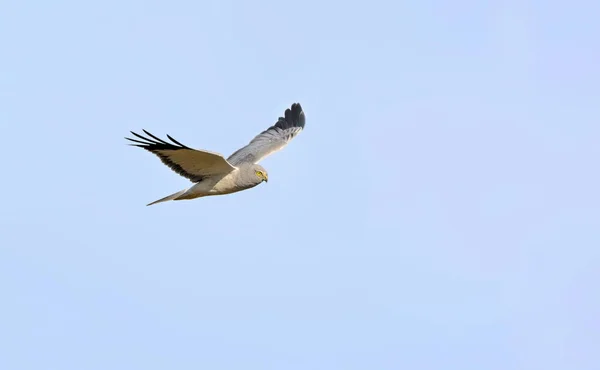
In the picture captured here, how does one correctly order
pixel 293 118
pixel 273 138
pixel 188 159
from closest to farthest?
1. pixel 188 159
2. pixel 273 138
3. pixel 293 118

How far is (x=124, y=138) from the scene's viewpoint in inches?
658

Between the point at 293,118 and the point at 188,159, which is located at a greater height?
the point at 293,118

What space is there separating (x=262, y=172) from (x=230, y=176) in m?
0.64

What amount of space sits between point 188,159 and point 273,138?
4834 mm

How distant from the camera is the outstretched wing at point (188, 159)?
17.5m

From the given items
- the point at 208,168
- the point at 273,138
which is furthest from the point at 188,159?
the point at 273,138

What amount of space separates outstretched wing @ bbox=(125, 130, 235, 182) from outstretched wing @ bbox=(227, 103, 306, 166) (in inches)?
63.0

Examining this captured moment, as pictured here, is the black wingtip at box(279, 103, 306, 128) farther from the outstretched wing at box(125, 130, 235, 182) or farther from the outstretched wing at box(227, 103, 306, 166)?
the outstretched wing at box(125, 130, 235, 182)

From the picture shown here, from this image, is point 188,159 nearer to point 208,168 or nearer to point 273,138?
point 208,168

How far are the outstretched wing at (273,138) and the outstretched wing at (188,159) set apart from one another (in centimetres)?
160

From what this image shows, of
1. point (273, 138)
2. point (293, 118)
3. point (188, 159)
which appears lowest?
A: point (188, 159)

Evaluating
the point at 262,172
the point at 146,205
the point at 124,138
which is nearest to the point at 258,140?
the point at 262,172

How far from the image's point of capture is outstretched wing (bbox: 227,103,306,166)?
21.3 m

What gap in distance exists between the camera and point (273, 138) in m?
22.8
